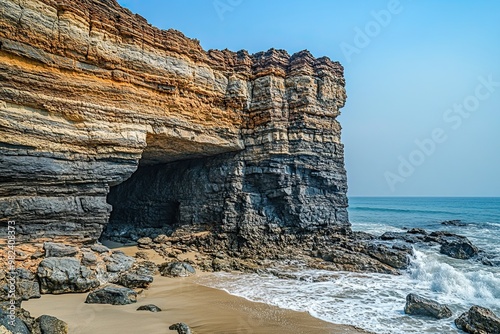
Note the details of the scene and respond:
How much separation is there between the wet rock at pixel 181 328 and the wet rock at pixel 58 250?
208 inches

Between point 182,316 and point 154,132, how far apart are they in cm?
790

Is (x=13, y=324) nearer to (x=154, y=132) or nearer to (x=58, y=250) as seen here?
(x=58, y=250)

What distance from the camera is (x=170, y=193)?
57.2ft

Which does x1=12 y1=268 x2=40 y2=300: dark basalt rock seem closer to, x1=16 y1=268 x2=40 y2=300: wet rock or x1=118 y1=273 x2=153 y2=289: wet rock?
x1=16 y1=268 x2=40 y2=300: wet rock

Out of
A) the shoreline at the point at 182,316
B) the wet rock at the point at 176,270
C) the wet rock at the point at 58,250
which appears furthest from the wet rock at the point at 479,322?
the wet rock at the point at 58,250

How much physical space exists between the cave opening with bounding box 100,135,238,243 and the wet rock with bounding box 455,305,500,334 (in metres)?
10.4

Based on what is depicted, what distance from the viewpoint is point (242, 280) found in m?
10.9

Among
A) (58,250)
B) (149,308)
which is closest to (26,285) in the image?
(58,250)

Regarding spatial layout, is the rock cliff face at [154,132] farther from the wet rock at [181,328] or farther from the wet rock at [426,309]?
the wet rock at [426,309]

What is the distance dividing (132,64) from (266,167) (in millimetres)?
7920

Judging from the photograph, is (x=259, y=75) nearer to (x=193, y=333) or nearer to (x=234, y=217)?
(x=234, y=217)

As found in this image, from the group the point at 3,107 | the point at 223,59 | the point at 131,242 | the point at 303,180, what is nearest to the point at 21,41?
the point at 3,107

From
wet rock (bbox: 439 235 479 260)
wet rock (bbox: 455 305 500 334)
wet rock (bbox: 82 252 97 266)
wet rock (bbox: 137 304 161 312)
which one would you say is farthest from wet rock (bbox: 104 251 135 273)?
wet rock (bbox: 439 235 479 260)

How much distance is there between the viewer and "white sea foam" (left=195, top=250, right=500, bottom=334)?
24.7 ft
